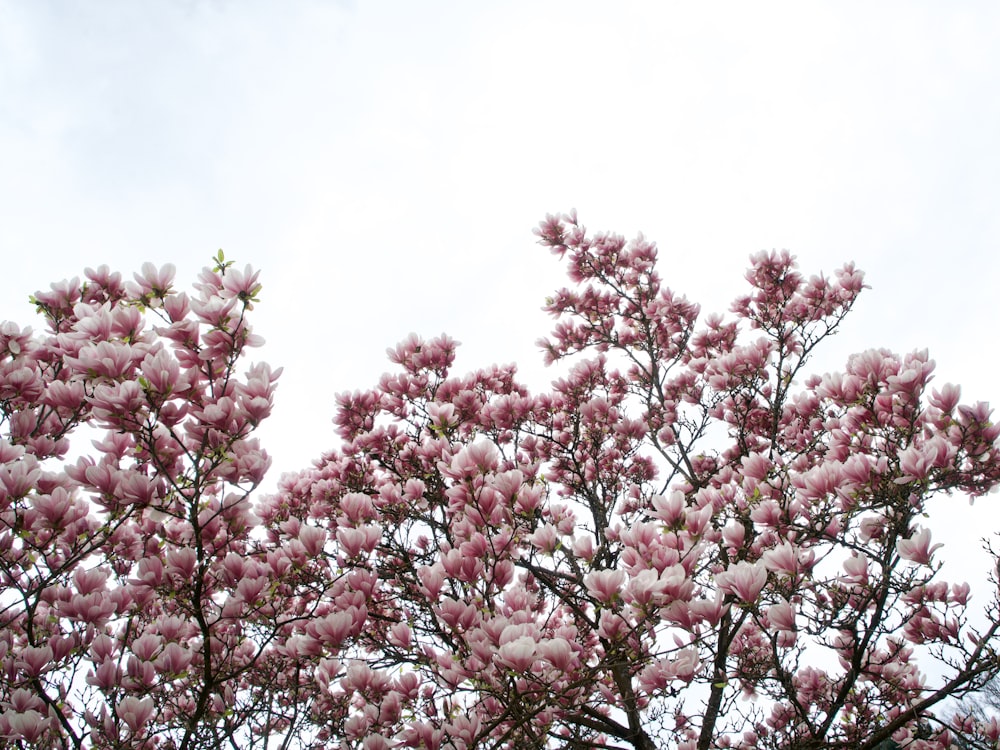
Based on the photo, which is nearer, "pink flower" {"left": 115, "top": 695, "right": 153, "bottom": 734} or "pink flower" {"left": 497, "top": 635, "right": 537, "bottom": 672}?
"pink flower" {"left": 497, "top": 635, "right": 537, "bottom": 672}

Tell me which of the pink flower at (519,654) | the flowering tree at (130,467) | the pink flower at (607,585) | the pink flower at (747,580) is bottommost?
the pink flower at (519,654)

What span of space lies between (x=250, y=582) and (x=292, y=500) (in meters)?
2.36

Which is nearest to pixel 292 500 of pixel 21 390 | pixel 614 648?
pixel 21 390

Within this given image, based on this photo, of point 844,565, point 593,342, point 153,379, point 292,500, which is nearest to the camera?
point 153,379

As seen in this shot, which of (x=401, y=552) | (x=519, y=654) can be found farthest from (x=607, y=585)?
(x=401, y=552)

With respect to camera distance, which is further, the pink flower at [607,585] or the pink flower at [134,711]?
the pink flower at [134,711]

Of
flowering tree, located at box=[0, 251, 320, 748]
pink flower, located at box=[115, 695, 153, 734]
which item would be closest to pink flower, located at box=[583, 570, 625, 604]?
flowering tree, located at box=[0, 251, 320, 748]

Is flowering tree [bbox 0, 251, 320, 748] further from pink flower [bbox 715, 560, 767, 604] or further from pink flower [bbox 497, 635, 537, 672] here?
pink flower [bbox 715, 560, 767, 604]

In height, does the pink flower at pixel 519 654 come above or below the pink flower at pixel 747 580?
below

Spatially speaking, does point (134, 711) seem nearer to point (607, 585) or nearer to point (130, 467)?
point (130, 467)

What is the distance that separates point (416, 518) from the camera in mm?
4168

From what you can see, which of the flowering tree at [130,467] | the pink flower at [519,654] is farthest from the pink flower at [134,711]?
the pink flower at [519,654]

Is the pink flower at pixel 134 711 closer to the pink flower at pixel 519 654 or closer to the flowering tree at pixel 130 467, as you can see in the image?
the flowering tree at pixel 130 467

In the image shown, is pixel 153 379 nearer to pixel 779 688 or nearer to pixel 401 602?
pixel 401 602
